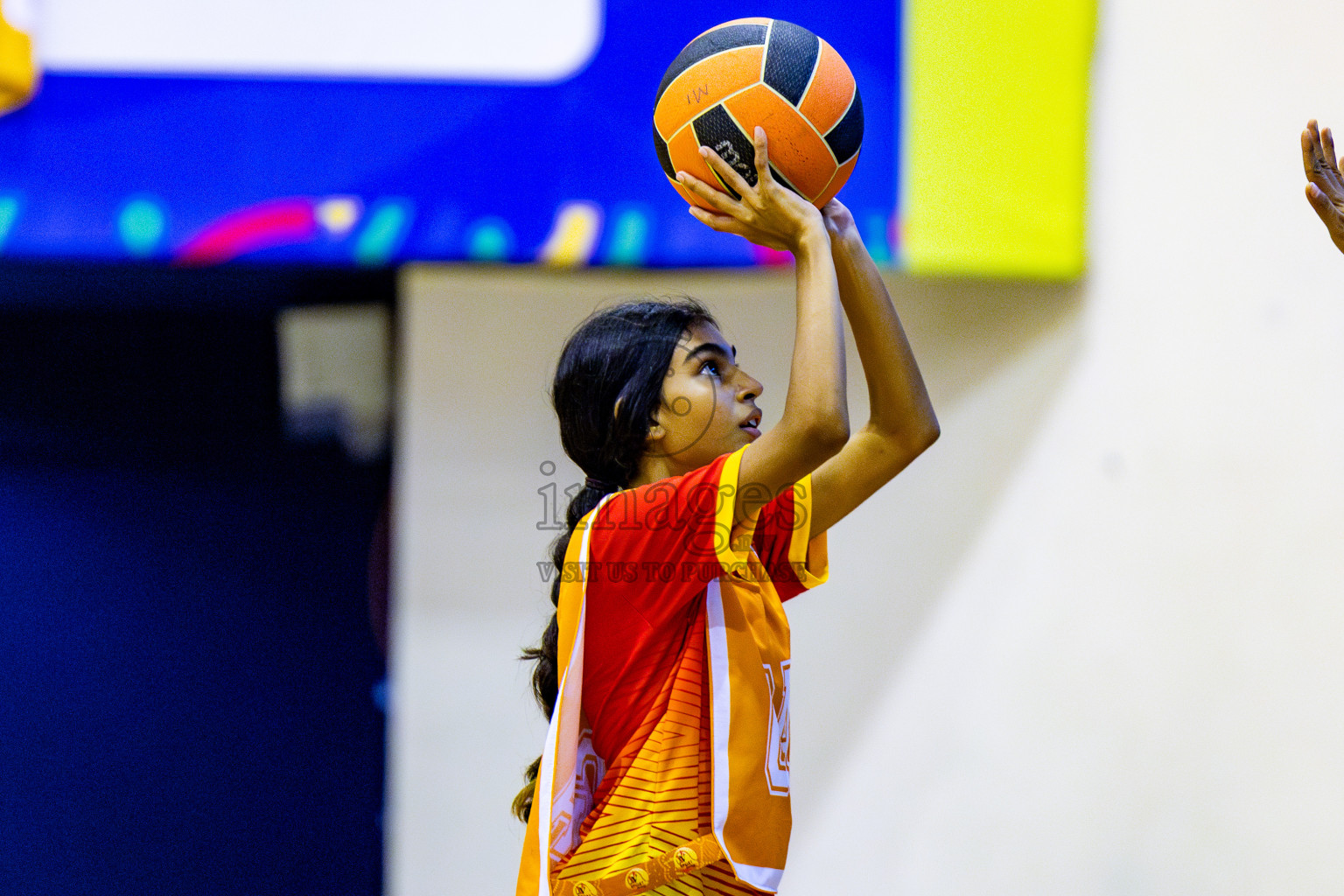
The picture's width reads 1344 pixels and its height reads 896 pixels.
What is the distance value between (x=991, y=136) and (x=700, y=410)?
173 cm

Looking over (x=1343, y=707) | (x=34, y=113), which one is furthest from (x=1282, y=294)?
(x=34, y=113)

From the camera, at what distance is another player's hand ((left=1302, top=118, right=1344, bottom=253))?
6.64 feet

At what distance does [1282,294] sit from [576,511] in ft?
5.47

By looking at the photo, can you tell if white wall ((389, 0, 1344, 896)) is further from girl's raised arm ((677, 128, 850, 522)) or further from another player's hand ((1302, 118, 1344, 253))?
girl's raised arm ((677, 128, 850, 522))

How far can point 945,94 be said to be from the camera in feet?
10.6

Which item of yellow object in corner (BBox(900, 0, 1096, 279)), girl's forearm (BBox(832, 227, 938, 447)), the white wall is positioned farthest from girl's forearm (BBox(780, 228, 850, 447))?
yellow object in corner (BBox(900, 0, 1096, 279))

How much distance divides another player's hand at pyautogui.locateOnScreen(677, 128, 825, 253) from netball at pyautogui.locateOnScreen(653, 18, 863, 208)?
0.03 metres

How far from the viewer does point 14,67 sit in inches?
119

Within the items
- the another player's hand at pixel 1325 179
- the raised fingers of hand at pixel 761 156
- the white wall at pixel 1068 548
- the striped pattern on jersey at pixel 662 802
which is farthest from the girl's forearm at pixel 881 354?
the white wall at pixel 1068 548

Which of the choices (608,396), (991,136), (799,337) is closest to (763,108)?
(799,337)

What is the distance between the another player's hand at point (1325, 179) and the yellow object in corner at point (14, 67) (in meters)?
2.87

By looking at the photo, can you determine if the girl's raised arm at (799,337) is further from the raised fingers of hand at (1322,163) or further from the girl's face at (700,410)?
the raised fingers of hand at (1322,163)

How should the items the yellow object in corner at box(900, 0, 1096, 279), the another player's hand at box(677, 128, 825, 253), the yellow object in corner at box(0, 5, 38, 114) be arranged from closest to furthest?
the another player's hand at box(677, 128, 825, 253) → the yellow object in corner at box(0, 5, 38, 114) → the yellow object in corner at box(900, 0, 1096, 279)

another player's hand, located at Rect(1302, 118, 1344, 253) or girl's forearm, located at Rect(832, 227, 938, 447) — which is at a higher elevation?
another player's hand, located at Rect(1302, 118, 1344, 253)
